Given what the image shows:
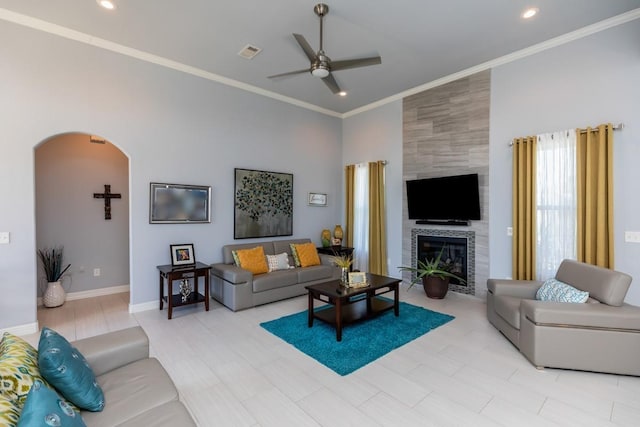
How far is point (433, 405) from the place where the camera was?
7.25ft

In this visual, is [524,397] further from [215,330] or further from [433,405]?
[215,330]

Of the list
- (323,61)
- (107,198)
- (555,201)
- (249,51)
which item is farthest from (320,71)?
(107,198)

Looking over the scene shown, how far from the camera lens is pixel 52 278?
427 centimetres

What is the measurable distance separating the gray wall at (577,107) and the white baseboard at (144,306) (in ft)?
16.3

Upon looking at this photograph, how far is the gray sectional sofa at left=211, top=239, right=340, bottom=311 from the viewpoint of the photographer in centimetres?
417

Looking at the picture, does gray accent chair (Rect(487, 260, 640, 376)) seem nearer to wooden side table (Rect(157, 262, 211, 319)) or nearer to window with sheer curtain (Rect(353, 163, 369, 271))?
window with sheer curtain (Rect(353, 163, 369, 271))

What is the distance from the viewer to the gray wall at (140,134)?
337cm

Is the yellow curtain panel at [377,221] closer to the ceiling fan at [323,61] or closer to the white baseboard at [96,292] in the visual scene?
the ceiling fan at [323,61]

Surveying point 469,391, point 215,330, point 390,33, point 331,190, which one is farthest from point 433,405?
point 331,190

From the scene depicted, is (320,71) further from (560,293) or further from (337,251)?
(337,251)

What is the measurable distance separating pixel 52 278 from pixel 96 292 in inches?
28.0

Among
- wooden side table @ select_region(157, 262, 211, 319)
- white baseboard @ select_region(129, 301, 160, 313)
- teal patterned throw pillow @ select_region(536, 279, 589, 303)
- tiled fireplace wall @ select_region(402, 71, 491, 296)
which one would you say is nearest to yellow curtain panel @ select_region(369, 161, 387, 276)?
tiled fireplace wall @ select_region(402, 71, 491, 296)

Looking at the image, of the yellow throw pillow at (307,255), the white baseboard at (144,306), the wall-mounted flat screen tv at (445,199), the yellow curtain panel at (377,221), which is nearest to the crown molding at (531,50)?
the yellow curtain panel at (377,221)

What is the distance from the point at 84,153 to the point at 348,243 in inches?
194
